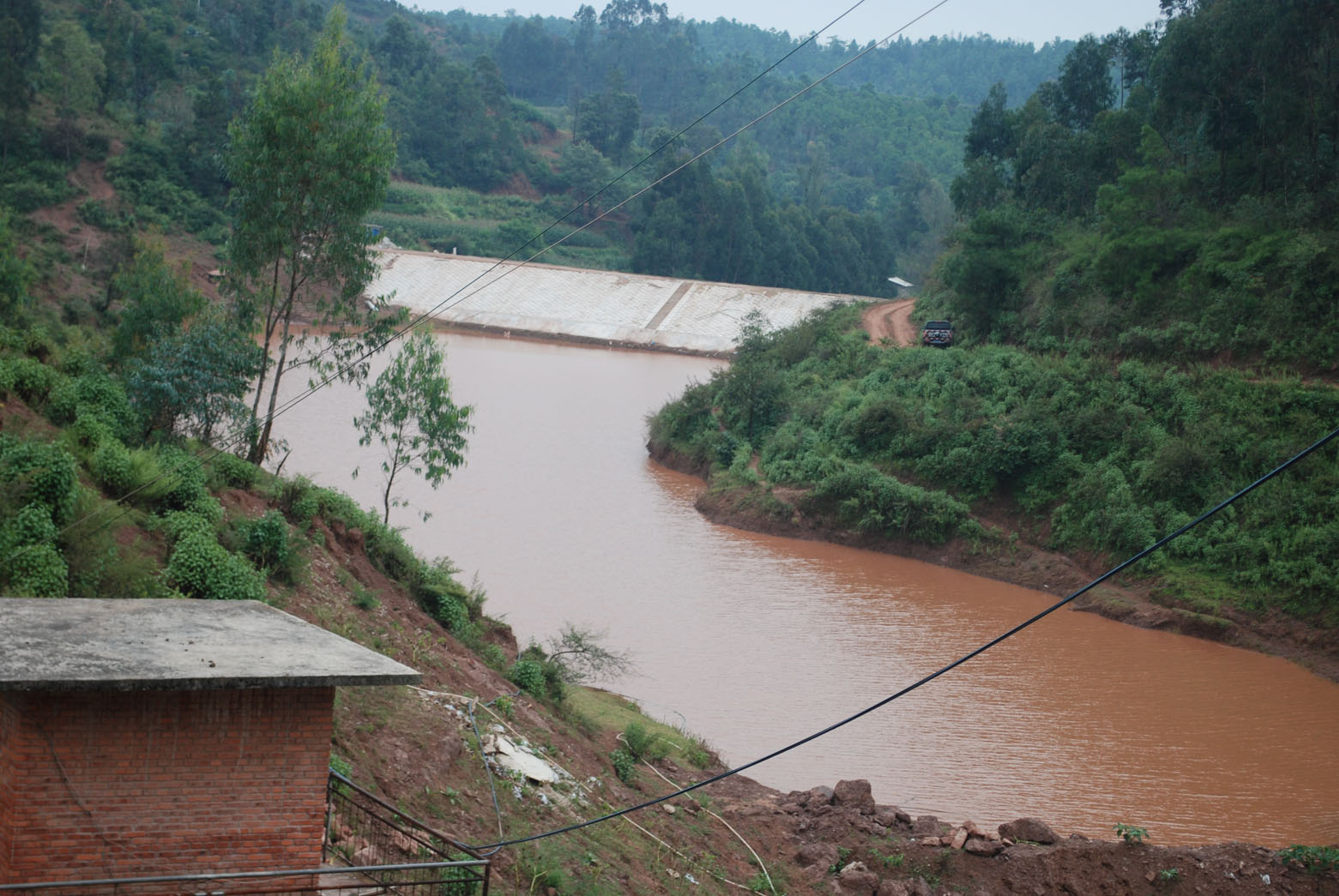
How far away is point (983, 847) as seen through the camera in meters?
13.7

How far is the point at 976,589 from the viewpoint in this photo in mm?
29859

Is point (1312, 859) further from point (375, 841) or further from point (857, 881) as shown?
point (375, 841)

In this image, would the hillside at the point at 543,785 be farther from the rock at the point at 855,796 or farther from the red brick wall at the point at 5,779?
the red brick wall at the point at 5,779

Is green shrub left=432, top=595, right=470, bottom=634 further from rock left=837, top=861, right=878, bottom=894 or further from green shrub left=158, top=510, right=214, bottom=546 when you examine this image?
rock left=837, top=861, right=878, bottom=894


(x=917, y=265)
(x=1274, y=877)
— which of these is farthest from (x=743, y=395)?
(x=917, y=265)

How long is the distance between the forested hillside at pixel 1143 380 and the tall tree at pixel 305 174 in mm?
17109

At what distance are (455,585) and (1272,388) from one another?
2158 cm

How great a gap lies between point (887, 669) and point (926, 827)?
797 centimetres

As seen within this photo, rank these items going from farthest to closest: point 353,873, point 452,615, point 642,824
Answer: point 452,615 → point 642,824 → point 353,873

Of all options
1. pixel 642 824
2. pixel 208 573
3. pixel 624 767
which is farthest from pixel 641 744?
pixel 208 573

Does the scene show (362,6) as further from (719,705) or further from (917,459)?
(719,705)

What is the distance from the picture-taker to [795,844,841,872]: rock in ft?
45.4

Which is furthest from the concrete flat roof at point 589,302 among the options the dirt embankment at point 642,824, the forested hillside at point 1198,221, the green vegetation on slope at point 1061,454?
the dirt embankment at point 642,824

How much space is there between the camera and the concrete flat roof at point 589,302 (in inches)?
2781
